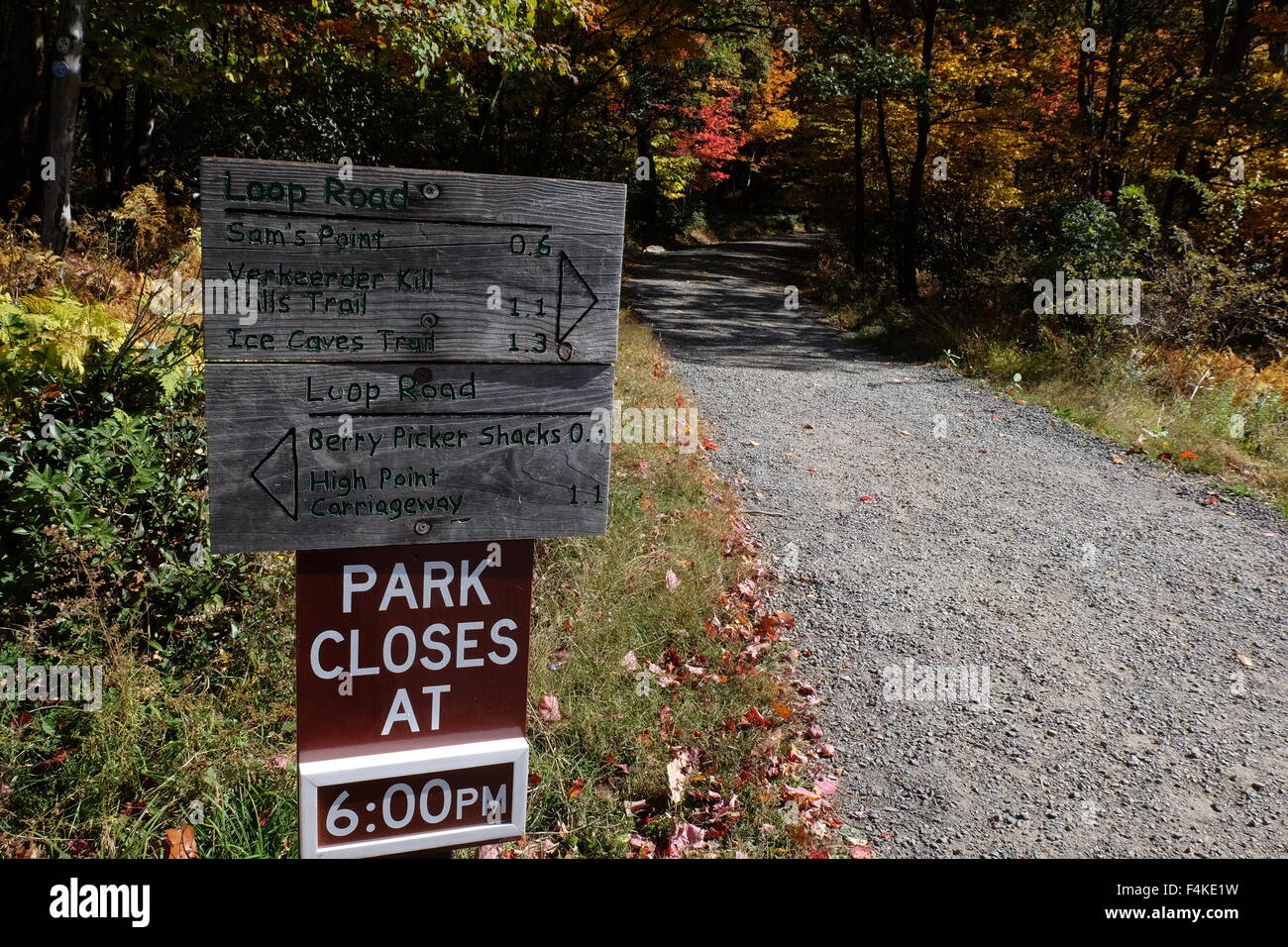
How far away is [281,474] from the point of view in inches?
72.4

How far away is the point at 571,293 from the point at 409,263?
0.36 metres

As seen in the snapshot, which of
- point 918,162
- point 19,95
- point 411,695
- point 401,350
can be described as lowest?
point 411,695

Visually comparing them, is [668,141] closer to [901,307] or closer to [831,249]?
[831,249]

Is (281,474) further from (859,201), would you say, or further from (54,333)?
(859,201)

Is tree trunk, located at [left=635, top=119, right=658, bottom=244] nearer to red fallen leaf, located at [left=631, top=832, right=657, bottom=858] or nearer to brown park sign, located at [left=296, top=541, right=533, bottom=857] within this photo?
red fallen leaf, located at [left=631, top=832, right=657, bottom=858]

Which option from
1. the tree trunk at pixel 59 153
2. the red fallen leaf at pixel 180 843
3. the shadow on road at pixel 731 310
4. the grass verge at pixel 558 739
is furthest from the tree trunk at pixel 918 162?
the red fallen leaf at pixel 180 843

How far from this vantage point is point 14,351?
153 inches

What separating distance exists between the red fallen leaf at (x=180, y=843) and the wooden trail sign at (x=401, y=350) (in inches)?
56.9

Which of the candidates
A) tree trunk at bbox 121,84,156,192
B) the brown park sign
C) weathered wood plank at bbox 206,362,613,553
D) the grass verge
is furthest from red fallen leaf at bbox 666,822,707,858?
tree trunk at bbox 121,84,156,192

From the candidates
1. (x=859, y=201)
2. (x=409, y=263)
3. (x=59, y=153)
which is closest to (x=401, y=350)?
(x=409, y=263)

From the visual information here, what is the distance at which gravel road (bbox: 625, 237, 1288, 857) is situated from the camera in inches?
136

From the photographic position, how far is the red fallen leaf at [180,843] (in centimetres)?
271

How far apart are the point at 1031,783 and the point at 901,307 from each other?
43.3 feet

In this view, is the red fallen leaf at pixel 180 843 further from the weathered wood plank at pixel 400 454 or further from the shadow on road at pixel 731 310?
the shadow on road at pixel 731 310
